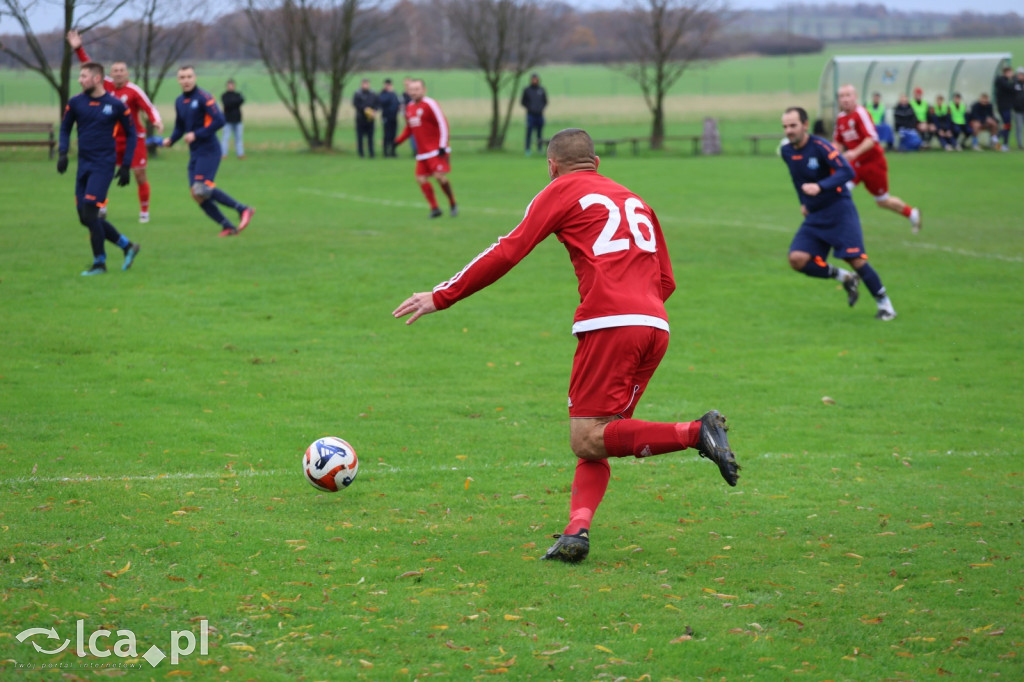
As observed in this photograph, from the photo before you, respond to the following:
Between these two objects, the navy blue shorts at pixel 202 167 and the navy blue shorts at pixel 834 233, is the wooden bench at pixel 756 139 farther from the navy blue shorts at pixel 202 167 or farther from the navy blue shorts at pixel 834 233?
the navy blue shorts at pixel 834 233

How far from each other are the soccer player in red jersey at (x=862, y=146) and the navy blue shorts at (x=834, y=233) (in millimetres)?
2220

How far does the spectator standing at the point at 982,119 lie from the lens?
3503 centimetres

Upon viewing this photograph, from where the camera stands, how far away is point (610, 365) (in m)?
5.16

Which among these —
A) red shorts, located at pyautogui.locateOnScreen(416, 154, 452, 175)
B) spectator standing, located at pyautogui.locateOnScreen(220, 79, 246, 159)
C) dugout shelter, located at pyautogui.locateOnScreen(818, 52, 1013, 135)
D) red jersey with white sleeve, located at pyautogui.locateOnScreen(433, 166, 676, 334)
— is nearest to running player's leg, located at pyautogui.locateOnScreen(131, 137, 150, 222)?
red shorts, located at pyautogui.locateOnScreen(416, 154, 452, 175)

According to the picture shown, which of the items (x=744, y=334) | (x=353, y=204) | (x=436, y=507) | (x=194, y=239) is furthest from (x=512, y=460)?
(x=353, y=204)

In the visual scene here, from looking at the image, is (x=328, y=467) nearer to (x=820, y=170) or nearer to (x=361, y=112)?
(x=820, y=170)

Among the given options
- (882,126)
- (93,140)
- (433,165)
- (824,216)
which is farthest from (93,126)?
(882,126)

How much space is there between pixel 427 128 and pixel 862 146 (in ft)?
25.5

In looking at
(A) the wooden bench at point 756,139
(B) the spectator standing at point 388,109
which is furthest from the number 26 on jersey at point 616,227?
(A) the wooden bench at point 756,139

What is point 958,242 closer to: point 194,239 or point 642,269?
point 194,239

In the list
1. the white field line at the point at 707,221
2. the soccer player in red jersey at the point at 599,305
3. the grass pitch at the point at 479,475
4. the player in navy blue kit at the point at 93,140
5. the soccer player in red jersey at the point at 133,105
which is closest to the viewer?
the grass pitch at the point at 479,475

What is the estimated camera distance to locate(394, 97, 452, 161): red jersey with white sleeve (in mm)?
18484

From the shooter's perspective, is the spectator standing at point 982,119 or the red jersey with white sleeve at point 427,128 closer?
the red jersey with white sleeve at point 427,128

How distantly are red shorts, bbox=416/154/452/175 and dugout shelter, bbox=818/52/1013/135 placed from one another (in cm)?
2273
